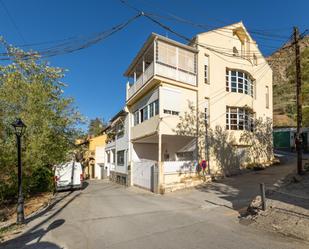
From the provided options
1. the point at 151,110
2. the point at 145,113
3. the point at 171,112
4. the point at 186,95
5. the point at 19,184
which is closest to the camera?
the point at 19,184

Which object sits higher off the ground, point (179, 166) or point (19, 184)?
point (19, 184)

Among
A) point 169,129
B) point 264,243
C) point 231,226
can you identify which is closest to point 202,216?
point 231,226

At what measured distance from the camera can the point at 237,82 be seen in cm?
2133

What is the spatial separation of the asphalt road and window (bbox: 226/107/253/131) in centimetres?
897

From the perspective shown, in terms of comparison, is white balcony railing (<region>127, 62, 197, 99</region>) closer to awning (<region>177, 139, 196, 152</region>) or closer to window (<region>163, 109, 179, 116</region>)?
window (<region>163, 109, 179, 116</region>)

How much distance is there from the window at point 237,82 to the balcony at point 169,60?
12.8 feet

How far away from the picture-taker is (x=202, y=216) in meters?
9.21

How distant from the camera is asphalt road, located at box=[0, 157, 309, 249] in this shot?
20.7 feet

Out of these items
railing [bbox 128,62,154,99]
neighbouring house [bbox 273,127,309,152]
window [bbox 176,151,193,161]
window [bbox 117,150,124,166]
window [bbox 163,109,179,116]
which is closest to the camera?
window [bbox 163,109,179,116]

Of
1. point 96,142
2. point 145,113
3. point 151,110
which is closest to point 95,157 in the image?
point 96,142

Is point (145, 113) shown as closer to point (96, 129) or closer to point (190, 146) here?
point (190, 146)

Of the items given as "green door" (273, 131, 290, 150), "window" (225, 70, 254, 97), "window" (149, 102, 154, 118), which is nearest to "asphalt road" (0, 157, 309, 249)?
"window" (149, 102, 154, 118)

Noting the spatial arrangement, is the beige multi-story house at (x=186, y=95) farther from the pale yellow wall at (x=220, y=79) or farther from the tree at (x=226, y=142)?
the tree at (x=226, y=142)

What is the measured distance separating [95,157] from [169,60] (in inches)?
1023
